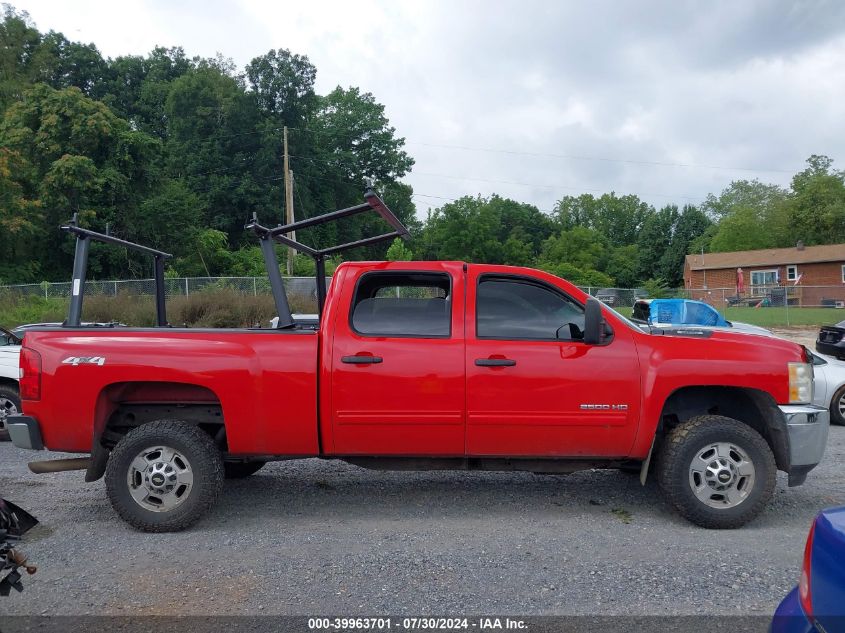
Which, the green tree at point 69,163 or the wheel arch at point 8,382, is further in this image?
the green tree at point 69,163

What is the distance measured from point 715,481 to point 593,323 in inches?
56.1

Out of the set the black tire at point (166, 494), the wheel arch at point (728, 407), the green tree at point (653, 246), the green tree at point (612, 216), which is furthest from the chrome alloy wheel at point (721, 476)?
the green tree at point (612, 216)

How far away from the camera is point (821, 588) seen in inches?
77.7

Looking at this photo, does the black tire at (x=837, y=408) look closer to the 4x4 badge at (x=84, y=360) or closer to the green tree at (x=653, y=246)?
the 4x4 badge at (x=84, y=360)

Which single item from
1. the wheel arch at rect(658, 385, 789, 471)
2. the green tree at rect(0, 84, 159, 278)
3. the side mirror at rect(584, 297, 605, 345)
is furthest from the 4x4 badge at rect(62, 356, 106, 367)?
the green tree at rect(0, 84, 159, 278)

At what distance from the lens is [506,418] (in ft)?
15.7

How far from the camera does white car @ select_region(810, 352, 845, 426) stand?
8781 millimetres

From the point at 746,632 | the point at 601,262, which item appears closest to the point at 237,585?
the point at 746,632

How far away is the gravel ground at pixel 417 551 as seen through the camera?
3.69 m

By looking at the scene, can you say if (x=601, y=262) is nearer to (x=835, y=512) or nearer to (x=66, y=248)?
(x=66, y=248)

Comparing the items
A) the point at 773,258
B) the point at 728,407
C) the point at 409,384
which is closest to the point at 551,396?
the point at 409,384

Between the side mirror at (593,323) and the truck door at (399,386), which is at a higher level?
the side mirror at (593,323)

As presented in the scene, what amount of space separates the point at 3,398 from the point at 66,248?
2740cm

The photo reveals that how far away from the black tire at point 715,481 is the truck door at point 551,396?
14.6 inches
